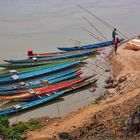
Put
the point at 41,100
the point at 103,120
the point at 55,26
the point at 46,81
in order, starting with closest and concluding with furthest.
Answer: the point at 103,120
the point at 41,100
the point at 46,81
the point at 55,26

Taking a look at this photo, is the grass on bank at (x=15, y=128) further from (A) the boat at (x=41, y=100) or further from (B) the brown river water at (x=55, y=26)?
(B) the brown river water at (x=55, y=26)

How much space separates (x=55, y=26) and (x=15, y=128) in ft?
53.8

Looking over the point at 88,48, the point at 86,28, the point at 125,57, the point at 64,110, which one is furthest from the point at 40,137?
the point at 86,28

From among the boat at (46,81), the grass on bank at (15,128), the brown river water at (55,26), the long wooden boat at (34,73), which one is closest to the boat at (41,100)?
the brown river water at (55,26)

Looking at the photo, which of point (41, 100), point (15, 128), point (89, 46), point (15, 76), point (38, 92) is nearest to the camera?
point (15, 128)

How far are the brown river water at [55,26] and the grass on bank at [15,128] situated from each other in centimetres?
174

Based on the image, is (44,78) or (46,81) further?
(44,78)

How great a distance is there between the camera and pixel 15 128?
34.8 ft

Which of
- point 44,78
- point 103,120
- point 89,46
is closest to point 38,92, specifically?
point 44,78

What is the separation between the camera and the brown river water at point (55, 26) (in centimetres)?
1414

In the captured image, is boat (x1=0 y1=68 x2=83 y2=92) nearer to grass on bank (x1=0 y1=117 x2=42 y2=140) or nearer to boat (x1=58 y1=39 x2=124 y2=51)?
grass on bank (x1=0 y1=117 x2=42 y2=140)

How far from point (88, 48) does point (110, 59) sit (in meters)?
2.44

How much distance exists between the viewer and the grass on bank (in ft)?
30.5

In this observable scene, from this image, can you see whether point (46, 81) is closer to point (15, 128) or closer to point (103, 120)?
point (15, 128)
